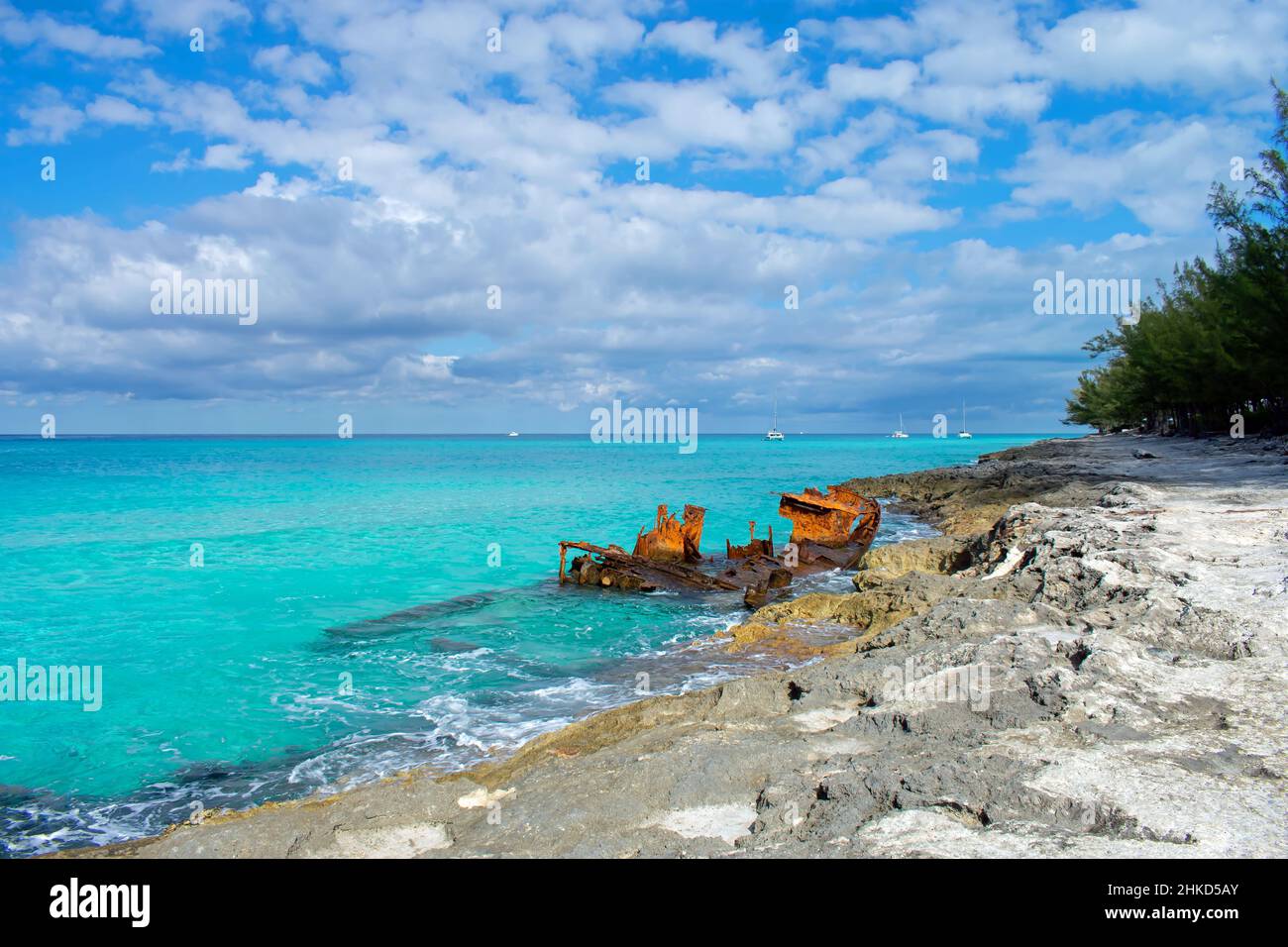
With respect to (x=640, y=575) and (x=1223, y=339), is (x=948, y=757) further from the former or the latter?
(x=1223, y=339)

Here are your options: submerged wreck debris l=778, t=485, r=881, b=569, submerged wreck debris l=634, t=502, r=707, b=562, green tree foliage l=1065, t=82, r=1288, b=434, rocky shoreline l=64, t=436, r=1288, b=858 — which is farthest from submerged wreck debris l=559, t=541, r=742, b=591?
green tree foliage l=1065, t=82, r=1288, b=434

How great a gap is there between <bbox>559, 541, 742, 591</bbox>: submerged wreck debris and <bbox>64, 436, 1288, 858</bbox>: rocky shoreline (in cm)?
735

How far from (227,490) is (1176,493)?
52029 millimetres

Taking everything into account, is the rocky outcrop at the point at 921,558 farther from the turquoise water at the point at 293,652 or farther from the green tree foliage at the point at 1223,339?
the green tree foliage at the point at 1223,339

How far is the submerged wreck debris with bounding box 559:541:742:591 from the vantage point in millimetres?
17094

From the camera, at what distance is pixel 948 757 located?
524 cm

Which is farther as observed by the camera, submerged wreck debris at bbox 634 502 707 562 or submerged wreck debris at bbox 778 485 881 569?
submerged wreck debris at bbox 778 485 881 569

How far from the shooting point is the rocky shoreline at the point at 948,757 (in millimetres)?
4262

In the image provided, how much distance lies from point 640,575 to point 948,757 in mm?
12357

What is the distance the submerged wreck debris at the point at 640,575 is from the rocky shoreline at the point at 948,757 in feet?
24.1

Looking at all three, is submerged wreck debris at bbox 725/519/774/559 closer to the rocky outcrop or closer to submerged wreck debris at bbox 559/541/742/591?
submerged wreck debris at bbox 559/541/742/591
